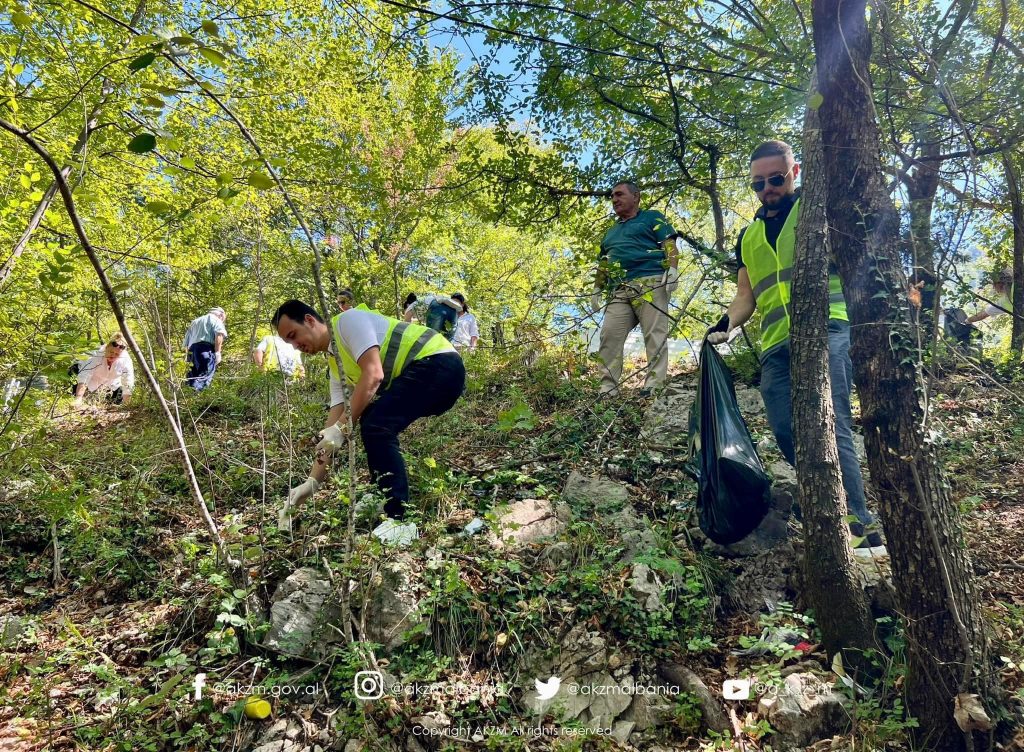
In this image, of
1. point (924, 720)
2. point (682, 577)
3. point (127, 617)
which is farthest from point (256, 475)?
point (924, 720)

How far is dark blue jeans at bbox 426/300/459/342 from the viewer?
276 inches

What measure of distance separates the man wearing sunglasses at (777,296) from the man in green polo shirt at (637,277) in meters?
1.22

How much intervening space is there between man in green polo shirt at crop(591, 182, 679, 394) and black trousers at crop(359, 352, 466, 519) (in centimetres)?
165

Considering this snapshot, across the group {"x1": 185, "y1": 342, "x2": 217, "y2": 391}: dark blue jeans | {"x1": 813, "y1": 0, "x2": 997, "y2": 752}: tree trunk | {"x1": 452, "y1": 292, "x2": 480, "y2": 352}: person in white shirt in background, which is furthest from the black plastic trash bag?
{"x1": 185, "y1": 342, "x2": 217, "y2": 391}: dark blue jeans

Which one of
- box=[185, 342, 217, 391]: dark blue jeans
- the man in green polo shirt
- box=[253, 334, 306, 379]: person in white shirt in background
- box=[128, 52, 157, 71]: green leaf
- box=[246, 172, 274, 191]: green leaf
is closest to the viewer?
box=[128, 52, 157, 71]: green leaf

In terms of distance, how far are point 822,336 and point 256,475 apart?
11.9ft

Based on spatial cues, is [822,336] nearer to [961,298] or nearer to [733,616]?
[733,616]

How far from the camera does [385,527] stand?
2684 mm

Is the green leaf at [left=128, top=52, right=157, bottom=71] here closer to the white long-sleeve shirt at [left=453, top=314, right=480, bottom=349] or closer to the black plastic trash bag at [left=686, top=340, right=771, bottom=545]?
the black plastic trash bag at [left=686, top=340, right=771, bottom=545]

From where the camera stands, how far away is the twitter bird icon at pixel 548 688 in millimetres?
2104

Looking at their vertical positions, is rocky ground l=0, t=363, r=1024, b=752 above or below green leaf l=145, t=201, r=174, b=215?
below

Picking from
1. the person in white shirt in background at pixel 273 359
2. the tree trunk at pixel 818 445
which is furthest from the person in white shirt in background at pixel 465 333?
the tree trunk at pixel 818 445

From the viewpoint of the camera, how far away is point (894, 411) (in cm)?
205

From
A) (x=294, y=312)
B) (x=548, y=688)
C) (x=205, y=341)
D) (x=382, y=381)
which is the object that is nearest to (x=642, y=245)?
(x=382, y=381)
